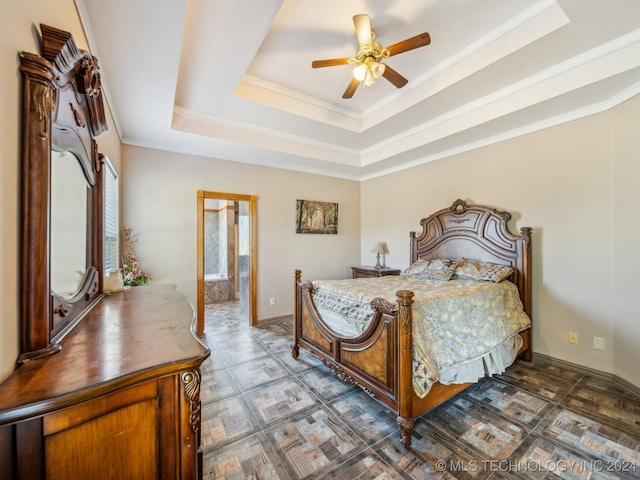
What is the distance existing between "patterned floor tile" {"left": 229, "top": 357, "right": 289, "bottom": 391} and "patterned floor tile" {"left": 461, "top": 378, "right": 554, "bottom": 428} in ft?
5.78

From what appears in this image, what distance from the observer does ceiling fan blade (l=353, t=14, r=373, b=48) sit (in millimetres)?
1941

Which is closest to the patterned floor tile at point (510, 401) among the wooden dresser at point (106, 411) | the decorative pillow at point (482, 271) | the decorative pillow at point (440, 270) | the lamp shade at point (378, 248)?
the decorative pillow at point (482, 271)

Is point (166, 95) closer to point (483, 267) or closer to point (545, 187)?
point (483, 267)

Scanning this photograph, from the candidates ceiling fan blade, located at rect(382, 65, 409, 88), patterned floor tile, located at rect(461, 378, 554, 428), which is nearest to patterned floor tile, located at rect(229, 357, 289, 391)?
patterned floor tile, located at rect(461, 378, 554, 428)

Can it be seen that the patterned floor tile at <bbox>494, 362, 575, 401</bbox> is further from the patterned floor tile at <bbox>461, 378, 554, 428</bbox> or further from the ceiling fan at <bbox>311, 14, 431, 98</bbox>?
the ceiling fan at <bbox>311, 14, 431, 98</bbox>

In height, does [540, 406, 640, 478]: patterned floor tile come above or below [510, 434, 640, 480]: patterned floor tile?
above

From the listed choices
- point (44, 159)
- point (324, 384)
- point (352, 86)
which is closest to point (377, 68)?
point (352, 86)

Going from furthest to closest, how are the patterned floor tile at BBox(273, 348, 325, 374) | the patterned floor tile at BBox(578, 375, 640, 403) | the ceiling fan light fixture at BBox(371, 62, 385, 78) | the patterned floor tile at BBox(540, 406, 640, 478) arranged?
1. the patterned floor tile at BBox(273, 348, 325, 374)
2. the patterned floor tile at BBox(578, 375, 640, 403)
3. the ceiling fan light fixture at BBox(371, 62, 385, 78)
4. the patterned floor tile at BBox(540, 406, 640, 478)

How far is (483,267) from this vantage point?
3.20m

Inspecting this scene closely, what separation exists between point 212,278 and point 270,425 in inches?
182

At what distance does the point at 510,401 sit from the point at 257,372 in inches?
90.8

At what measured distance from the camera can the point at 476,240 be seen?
3.47 meters

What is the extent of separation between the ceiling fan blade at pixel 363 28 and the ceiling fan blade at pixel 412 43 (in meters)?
0.19

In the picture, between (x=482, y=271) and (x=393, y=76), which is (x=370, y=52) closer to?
(x=393, y=76)
